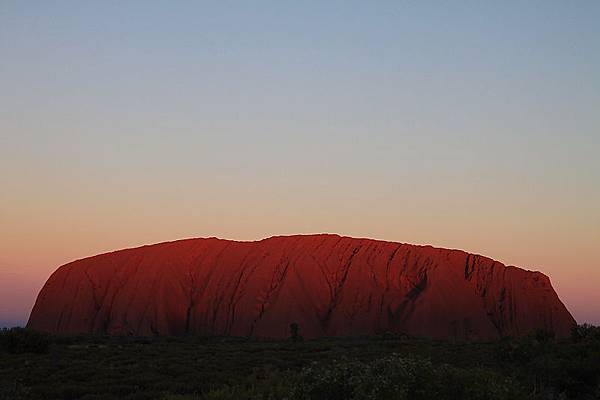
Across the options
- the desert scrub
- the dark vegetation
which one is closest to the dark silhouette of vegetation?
the dark vegetation

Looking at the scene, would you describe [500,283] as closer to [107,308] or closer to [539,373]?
[107,308]

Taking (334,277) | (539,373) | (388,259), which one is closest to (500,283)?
A: (388,259)

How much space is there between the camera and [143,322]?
66.3 meters

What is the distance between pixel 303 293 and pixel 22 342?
117ft

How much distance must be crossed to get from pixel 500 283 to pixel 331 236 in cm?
1749

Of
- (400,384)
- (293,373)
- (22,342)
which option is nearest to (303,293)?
(22,342)

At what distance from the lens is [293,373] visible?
698 inches

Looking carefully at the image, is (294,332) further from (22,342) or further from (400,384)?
(400,384)

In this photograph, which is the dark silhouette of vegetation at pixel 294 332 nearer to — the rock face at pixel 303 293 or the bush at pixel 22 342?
the rock face at pixel 303 293

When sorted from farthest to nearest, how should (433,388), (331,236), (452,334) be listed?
(331,236) → (452,334) → (433,388)

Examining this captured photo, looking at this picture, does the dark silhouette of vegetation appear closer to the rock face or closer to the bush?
the rock face

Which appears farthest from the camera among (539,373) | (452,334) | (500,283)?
(500,283)

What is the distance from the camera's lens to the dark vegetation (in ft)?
32.6

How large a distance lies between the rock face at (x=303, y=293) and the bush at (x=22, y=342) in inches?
1186
